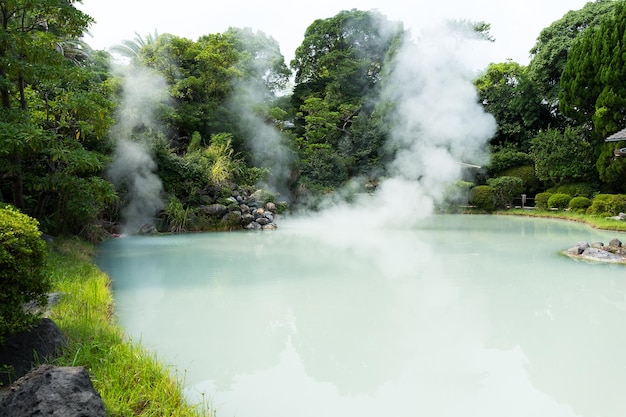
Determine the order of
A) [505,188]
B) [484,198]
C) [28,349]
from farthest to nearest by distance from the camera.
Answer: [505,188] → [484,198] → [28,349]

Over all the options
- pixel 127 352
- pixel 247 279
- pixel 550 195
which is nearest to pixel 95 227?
pixel 247 279

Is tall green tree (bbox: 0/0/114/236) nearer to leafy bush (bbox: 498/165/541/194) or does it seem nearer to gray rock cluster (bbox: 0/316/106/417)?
gray rock cluster (bbox: 0/316/106/417)

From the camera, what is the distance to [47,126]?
7.24 m

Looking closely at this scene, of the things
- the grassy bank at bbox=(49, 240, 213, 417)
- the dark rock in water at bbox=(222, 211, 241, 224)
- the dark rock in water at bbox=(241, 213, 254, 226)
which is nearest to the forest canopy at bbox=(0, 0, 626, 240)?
the dark rock in water at bbox=(222, 211, 241, 224)

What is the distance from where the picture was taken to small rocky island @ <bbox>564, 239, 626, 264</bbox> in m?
8.18

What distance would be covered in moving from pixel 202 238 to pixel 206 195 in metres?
2.60

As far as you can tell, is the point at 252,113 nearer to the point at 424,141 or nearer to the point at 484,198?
the point at 424,141

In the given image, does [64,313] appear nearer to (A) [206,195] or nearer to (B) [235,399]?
(B) [235,399]

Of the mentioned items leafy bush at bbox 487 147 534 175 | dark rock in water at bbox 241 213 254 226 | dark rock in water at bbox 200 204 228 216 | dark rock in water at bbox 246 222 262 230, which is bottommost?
dark rock in water at bbox 246 222 262 230

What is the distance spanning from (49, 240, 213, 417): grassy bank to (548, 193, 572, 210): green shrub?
17.8 metres

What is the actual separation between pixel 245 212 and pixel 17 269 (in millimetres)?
11194

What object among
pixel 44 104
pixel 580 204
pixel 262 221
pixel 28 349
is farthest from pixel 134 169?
pixel 580 204

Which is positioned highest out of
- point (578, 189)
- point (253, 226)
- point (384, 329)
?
point (384, 329)

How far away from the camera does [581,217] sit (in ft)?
52.3
